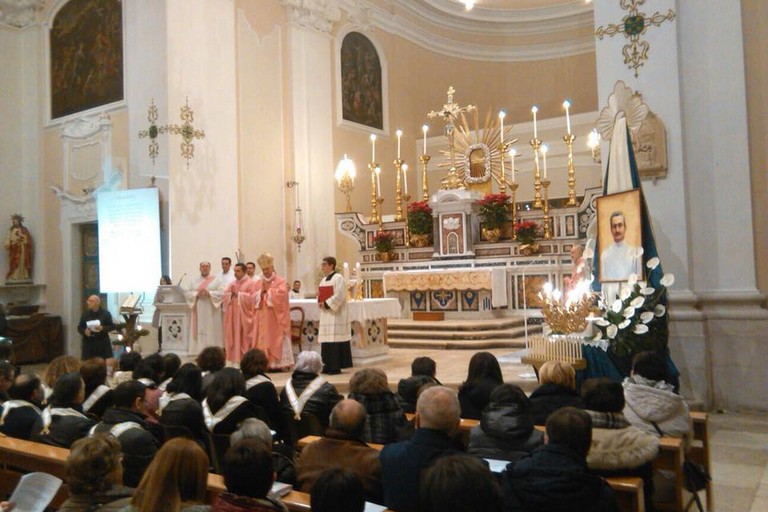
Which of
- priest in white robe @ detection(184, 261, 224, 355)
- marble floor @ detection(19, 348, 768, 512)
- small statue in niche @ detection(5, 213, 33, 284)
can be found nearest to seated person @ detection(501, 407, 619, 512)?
marble floor @ detection(19, 348, 768, 512)

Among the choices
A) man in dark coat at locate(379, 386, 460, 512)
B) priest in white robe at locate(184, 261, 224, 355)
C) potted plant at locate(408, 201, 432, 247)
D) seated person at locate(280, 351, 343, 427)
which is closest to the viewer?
man in dark coat at locate(379, 386, 460, 512)

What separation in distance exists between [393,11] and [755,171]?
11916 mm

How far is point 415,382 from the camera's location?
4.31m

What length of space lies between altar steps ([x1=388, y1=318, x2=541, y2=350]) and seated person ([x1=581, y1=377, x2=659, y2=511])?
7517 mm

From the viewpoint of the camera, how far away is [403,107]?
17531 millimetres

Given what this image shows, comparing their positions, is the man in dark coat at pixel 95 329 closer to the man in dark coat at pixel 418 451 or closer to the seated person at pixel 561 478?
the man in dark coat at pixel 418 451

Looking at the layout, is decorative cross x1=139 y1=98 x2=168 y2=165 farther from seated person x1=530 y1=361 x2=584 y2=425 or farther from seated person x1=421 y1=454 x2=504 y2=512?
seated person x1=421 y1=454 x2=504 y2=512

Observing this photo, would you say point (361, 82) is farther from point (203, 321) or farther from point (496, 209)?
point (203, 321)

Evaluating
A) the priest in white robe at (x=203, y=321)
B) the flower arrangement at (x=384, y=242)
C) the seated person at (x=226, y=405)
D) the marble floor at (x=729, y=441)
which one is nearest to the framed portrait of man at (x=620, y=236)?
the marble floor at (x=729, y=441)

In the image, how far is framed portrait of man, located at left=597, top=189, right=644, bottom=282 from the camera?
6.36 meters

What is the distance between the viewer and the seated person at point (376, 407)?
372 centimetres

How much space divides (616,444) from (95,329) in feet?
23.8

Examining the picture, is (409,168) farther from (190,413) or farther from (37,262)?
(190,413)

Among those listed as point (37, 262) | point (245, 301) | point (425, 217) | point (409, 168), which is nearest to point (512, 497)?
point (245, 301)
